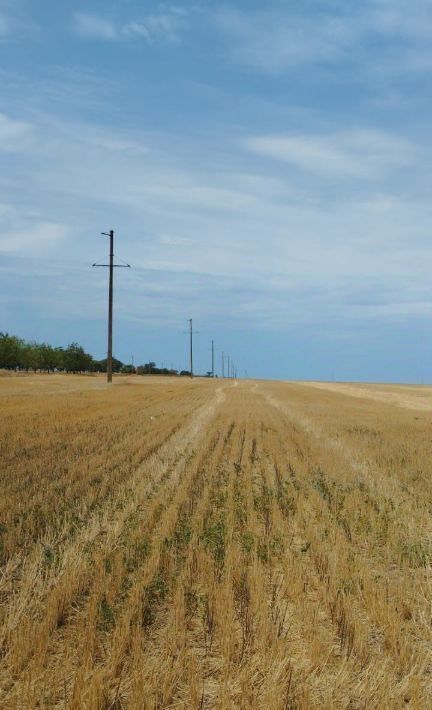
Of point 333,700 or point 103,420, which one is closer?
point 333,700

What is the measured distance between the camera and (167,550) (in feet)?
21.9

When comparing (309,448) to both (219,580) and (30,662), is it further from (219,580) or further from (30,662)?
(30,662)

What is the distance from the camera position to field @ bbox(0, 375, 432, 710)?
4.04 m

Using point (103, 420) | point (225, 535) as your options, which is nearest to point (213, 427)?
point (103, 420)

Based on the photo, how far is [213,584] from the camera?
5766 millimetres

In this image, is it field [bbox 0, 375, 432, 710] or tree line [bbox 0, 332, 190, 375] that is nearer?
field [bbox 0, 375, 432, 710]

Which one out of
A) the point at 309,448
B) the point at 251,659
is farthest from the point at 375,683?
the point at 309,448

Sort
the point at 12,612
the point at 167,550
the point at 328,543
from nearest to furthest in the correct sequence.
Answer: the point at 12,612 < the point at 167,550 < the point at 328,543

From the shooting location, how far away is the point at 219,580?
595cm

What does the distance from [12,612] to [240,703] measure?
2.18 m

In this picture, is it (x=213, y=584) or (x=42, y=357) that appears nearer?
(x=213, y=584)

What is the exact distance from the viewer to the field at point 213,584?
4.04 m

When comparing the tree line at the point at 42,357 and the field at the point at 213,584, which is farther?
the tree line at the point at 42,357

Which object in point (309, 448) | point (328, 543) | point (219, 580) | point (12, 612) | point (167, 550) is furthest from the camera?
point (309, 448)
